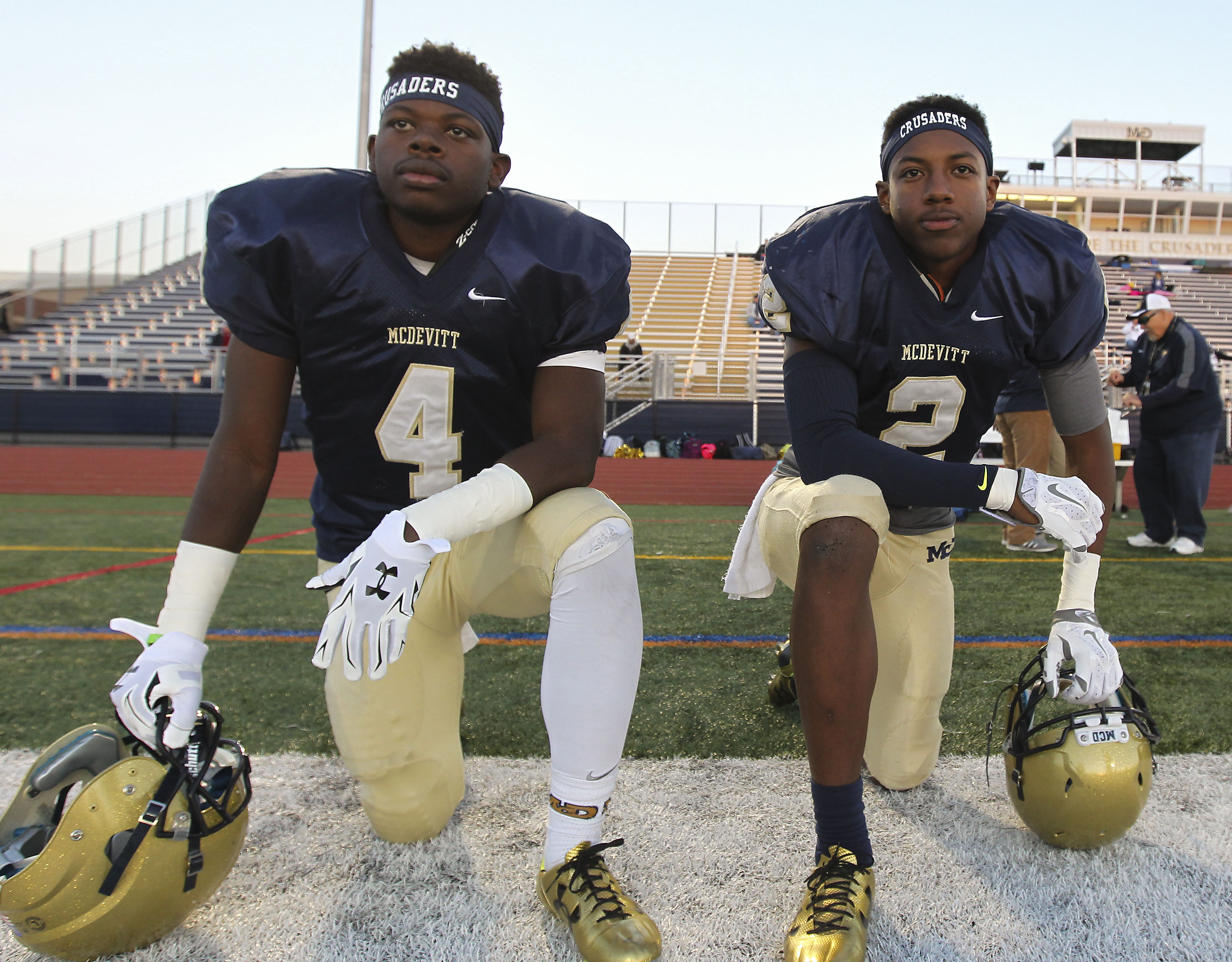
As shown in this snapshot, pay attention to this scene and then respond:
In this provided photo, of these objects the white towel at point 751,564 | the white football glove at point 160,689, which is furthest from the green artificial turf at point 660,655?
the white football glove at point 160,689

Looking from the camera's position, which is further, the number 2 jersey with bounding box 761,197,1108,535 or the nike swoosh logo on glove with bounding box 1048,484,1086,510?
the number 2 jersey with bounding box 761,197,1108,535

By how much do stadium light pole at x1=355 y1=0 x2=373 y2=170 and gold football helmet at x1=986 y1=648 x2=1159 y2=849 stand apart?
11.4 metres

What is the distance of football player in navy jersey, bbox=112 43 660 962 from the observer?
4.84ft

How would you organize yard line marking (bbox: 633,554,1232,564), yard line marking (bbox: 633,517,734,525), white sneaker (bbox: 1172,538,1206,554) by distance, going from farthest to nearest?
yard line marking (bbox: 633,517,734,525), white sneaker (bbox: 1172,538,1206,554), yard line marking (bbox: 633,554,1232,564)

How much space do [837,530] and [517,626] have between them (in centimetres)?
198

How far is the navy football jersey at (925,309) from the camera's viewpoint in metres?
1.80

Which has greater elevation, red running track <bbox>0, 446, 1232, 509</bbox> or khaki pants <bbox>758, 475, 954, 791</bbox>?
khaki pants <bbox>758, 475, 954, 791</bbox>

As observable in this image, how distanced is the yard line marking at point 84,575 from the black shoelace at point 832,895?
11.4 feet

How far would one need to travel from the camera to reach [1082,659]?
5.30 feet

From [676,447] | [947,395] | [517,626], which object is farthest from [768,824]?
[676,447]

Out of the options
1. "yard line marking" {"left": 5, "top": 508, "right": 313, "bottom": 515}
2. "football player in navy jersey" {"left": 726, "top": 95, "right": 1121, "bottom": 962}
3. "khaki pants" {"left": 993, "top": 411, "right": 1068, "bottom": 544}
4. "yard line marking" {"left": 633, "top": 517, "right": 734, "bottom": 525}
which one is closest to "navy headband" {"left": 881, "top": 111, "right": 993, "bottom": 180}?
"football player in navy jersey" {"left": 726, "top": 95, "right": 1121, "bottom": 962}

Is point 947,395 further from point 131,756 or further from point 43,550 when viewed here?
point 43,550

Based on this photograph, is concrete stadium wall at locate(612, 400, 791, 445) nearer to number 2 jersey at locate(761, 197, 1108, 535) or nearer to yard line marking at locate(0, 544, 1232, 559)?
yard line marking at locate(0, 544, 1232, 559)

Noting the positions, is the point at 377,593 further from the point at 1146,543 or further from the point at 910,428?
the point at 1146,543
